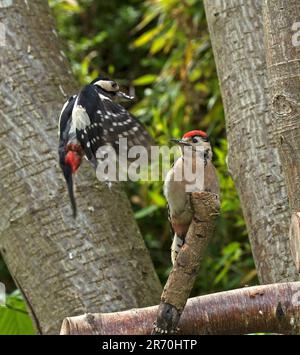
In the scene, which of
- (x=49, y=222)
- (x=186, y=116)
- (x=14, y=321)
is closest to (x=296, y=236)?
(x=49, y=222)

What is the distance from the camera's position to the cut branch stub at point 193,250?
6.93 ft

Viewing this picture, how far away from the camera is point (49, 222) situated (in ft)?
9.56

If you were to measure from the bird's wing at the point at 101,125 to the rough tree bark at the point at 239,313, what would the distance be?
47cm

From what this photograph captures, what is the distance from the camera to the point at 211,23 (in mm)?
3109

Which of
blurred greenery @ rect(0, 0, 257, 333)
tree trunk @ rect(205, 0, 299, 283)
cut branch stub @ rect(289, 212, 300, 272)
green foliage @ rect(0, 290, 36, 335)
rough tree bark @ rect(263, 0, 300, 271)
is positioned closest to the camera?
cut branch stub @ rect(289, 212, 300, 272)

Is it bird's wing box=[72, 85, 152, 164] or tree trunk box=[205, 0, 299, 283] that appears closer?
bird's wing box=[72, 85, 152, 164]

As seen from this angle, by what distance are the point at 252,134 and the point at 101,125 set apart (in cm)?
62

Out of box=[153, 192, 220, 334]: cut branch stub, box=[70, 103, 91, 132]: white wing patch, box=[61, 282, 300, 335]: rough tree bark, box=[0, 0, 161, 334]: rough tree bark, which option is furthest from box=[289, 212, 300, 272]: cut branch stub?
box=[0, 0, 161, 334]: rough tree bark

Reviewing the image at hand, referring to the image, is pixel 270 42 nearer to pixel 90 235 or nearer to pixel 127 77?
pixel 90 235

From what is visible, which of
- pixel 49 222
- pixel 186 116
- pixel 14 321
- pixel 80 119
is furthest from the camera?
pixel 186 116

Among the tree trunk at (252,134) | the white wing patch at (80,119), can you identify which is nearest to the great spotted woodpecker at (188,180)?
the white wing patch at (80,119)

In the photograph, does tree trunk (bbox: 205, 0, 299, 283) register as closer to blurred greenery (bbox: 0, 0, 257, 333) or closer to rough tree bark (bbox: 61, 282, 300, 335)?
rough tree bark (bbox: 61, 282, 300, 335)

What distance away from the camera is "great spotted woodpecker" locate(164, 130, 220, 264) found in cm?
250

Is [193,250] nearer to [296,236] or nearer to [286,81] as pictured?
[296,236]
